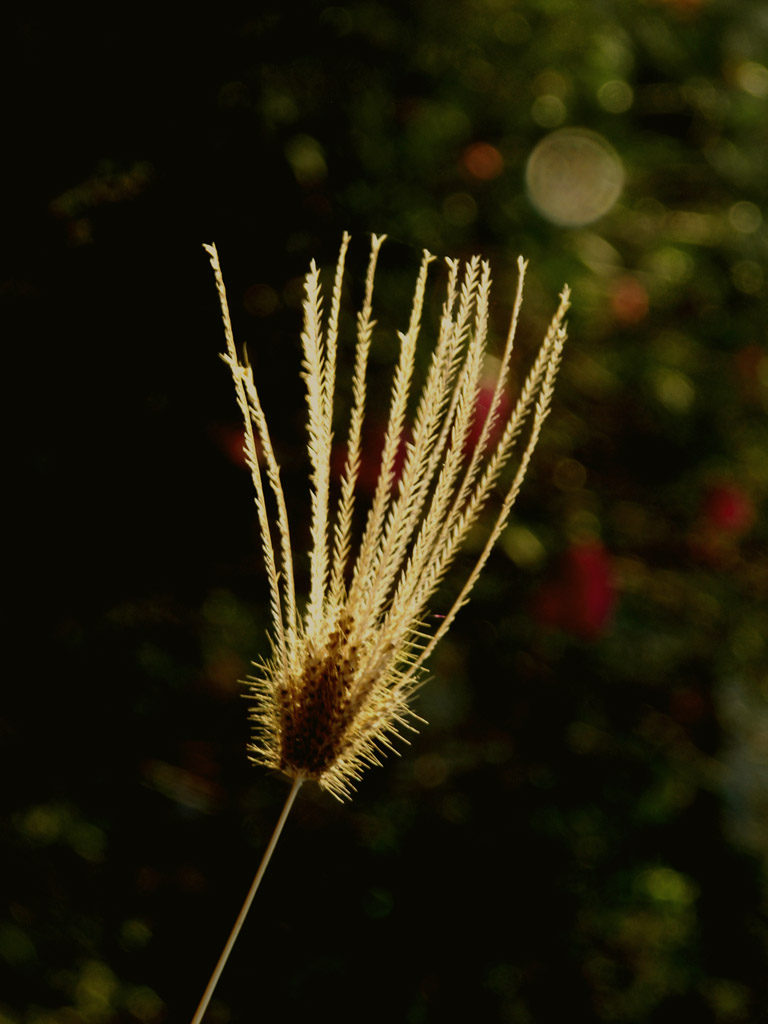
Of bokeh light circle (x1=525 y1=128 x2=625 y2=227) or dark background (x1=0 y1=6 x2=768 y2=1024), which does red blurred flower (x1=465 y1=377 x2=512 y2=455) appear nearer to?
dark background (x1=0 y1=6 x2=768 y2=1024)

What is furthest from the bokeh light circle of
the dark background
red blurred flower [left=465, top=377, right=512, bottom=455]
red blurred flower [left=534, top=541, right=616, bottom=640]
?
red blurred flower [left=534, top=541, right=616, bottom=640]

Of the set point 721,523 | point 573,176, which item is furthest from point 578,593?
point 573,176

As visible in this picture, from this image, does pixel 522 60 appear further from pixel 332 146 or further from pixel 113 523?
pixel 113 523

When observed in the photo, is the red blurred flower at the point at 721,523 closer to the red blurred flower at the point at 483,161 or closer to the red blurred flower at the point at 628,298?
the red blurred flower at the point at 628,298

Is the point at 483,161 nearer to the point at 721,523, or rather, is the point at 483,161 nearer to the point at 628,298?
the point at 628,298

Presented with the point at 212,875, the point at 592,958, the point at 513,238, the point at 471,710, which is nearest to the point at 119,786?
the point at 212,875

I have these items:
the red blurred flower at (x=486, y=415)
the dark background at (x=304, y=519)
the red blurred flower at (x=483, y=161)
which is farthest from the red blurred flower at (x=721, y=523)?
the red blurred flower at (x=483, y=161)
